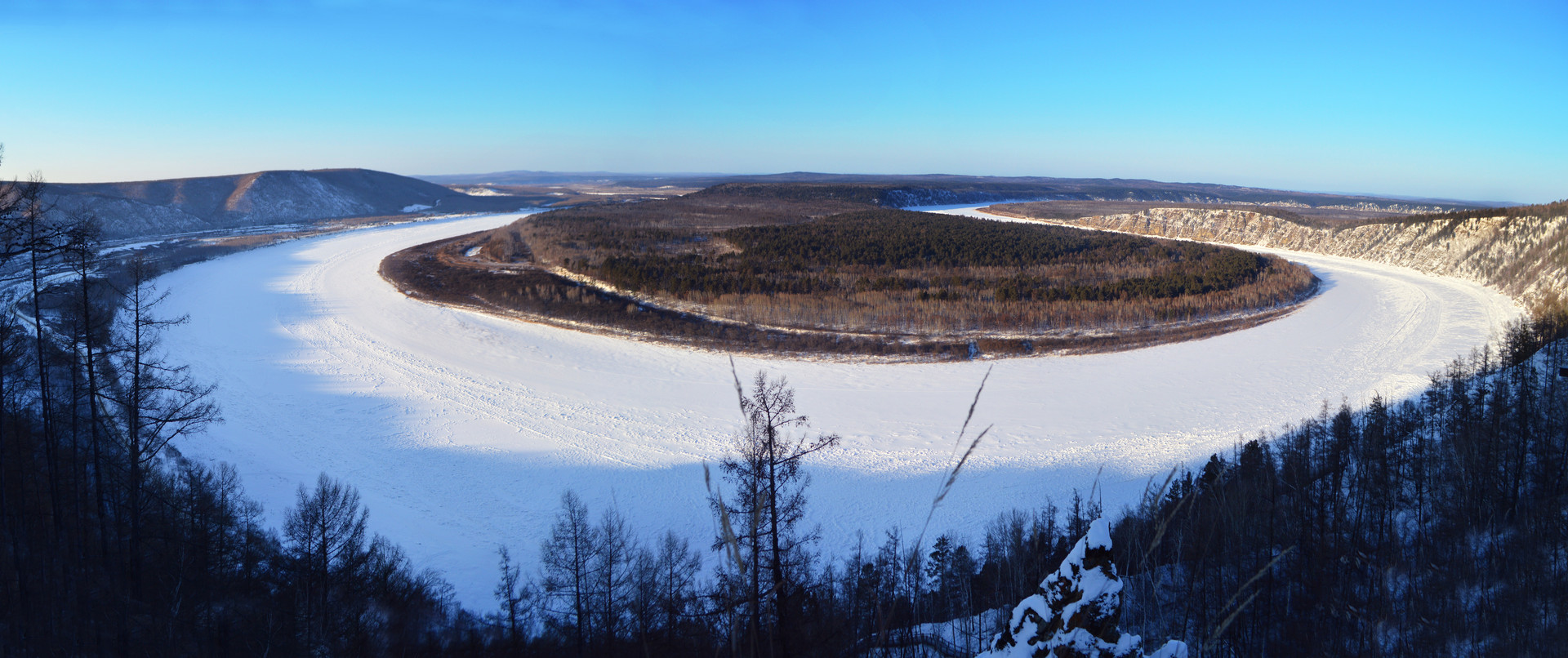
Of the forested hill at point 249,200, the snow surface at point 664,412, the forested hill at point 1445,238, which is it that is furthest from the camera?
the forested hill at point 249,200

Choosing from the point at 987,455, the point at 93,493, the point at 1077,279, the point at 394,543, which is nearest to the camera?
the point at 93,493

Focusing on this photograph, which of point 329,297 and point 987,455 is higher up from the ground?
point 329,297

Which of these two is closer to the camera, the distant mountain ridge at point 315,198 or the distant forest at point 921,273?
the distant forest at point 921,273

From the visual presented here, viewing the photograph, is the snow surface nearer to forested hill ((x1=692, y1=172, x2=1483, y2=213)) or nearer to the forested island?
the forested island

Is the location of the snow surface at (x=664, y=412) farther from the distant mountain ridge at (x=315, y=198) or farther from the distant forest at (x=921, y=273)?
the distant mountain ridge at (x=315, y=198)

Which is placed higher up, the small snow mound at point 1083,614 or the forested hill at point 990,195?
the forested hill at point 990,195

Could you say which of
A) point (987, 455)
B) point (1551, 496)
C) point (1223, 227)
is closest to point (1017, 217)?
point (1223, 227)

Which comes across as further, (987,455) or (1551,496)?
(987,455)

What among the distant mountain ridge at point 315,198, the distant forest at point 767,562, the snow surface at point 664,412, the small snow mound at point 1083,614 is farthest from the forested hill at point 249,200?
the small snow mound at point 1083,614

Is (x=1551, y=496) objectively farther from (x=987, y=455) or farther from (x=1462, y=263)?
(x=1462, y=263)
